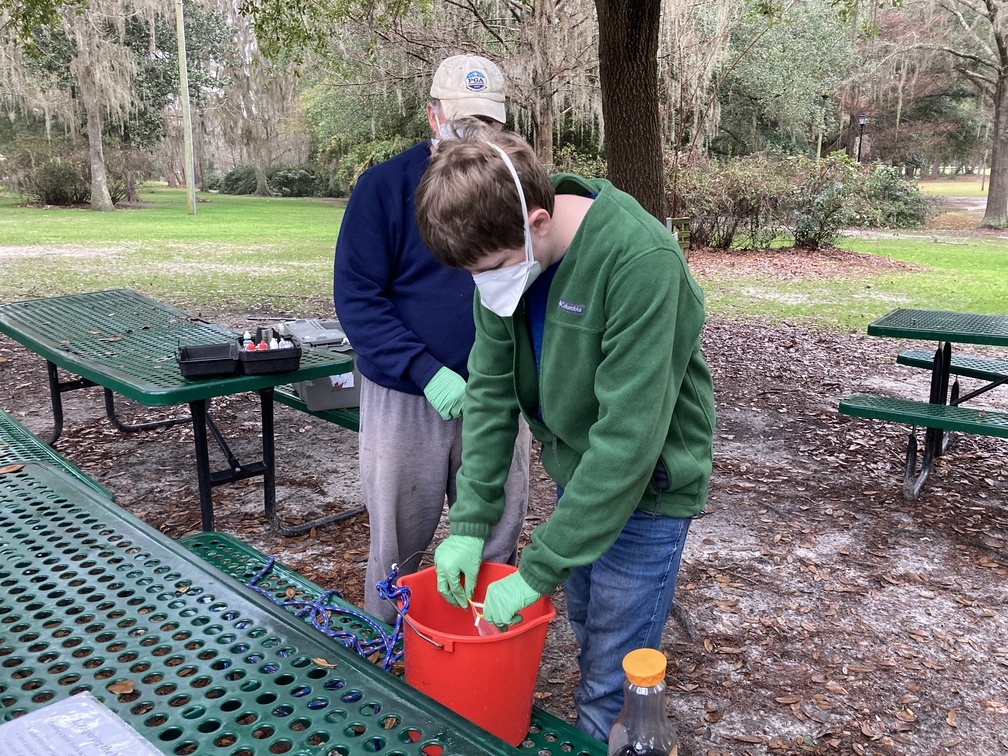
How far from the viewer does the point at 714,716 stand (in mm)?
2531

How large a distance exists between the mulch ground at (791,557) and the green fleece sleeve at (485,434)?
105 cm

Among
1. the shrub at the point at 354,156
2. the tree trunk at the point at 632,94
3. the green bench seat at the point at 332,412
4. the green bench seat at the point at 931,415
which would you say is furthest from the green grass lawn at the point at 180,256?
the green bench seat at the point at 931,415

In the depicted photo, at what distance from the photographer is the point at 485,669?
1.65 m

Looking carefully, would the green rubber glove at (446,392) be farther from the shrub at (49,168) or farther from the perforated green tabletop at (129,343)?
the shrub at (49,168)

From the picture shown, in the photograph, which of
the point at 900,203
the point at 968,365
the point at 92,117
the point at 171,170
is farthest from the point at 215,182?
the point at 968,365

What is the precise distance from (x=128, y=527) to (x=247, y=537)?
6.16 ft

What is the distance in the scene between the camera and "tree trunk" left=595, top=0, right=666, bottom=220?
545 cm

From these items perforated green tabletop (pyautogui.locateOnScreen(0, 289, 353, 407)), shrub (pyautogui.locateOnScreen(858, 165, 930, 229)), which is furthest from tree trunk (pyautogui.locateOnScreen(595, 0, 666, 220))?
shrub (pyautogui.locateOnScreen(858, 165, 930, 229))

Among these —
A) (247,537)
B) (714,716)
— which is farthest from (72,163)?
(714,716)

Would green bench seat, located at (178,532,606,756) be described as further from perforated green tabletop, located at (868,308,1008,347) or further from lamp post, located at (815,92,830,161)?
lamp post, located at (815,92,830,161)

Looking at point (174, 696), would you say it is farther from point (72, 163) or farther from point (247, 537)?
point (72, 163)

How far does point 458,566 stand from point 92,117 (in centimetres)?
2801

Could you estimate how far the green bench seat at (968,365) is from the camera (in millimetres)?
4672

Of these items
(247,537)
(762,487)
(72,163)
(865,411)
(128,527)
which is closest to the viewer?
(128,527)
